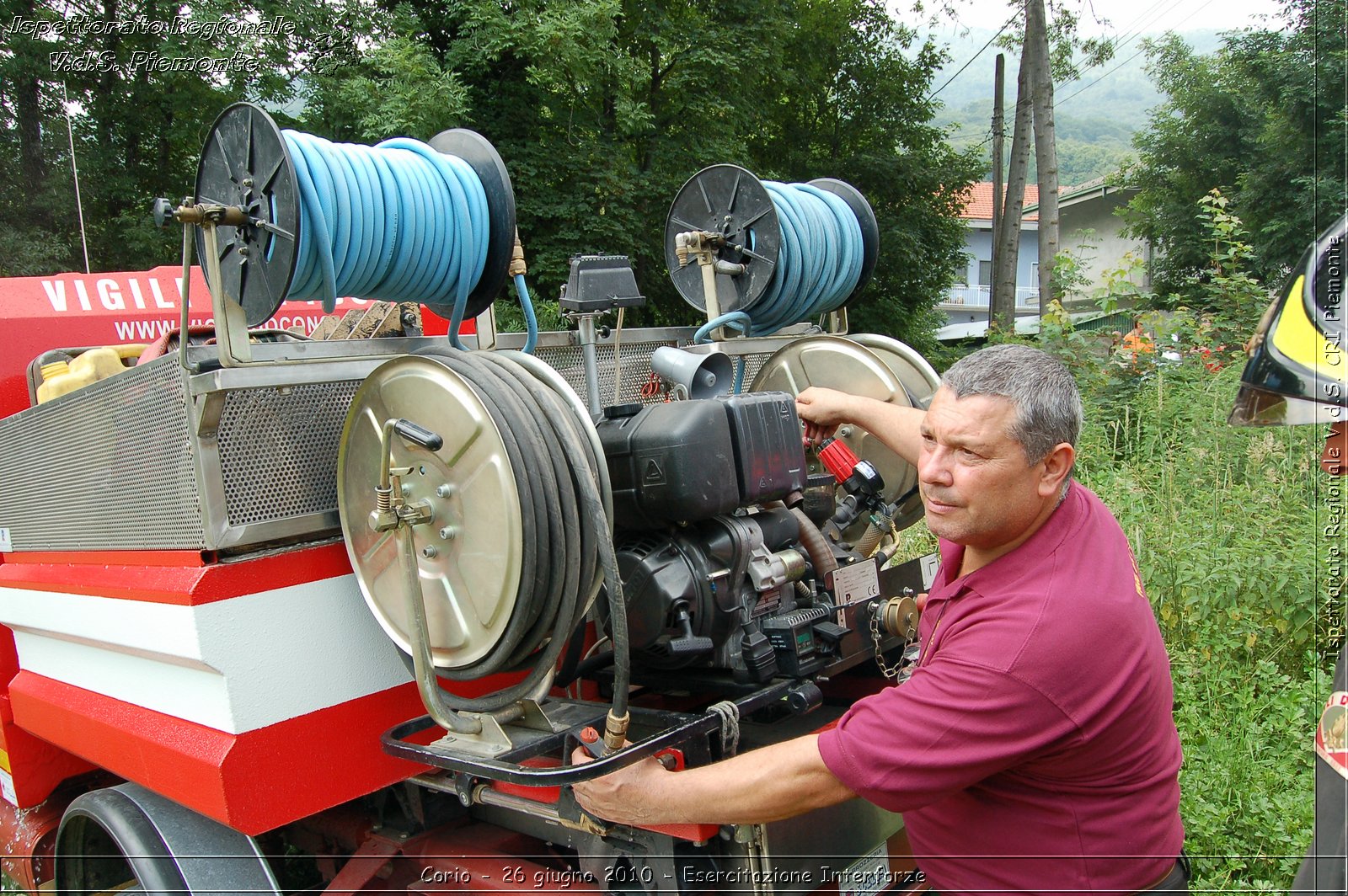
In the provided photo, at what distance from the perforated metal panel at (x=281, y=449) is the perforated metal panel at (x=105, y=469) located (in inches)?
3.3

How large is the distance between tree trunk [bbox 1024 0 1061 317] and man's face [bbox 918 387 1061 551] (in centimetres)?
1249

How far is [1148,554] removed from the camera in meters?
4.62

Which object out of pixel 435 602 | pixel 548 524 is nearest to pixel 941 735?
pixel 548 524

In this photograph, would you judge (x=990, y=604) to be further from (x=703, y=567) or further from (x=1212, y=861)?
(x=1212, y=861)

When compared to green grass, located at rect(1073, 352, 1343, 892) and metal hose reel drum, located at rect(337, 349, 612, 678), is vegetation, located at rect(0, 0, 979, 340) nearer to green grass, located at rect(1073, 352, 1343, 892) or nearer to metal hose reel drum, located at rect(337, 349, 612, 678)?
green grass, located at rect(1073, 352, 1343, 892)

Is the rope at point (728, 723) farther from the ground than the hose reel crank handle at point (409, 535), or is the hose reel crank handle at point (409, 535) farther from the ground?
the hose reel crank handle at point (409, 535)

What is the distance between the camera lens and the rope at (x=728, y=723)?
6.77 ft

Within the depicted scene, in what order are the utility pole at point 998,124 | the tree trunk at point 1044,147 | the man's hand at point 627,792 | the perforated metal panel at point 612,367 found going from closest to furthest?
the man's hand at point 627,792 → the perforated metal panel at point 612,367 → the tree trunk at point 1044,147 → the utility pole at point 998,124

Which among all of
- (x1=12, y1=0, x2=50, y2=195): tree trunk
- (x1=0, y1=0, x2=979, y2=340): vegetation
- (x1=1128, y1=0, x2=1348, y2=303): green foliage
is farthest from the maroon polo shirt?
(x1=12, y1=0, x2=50, y2=195): tree trunk

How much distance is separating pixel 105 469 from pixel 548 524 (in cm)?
130

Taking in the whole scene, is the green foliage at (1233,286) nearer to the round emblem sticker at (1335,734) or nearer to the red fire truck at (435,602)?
the red fire truck at (435,602)

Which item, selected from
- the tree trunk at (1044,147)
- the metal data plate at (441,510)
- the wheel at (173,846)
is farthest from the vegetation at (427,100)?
the metal data plate at (441,510)

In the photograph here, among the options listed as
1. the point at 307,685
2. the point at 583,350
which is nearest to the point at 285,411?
the point at 307,685

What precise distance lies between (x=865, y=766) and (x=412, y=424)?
107 cm
